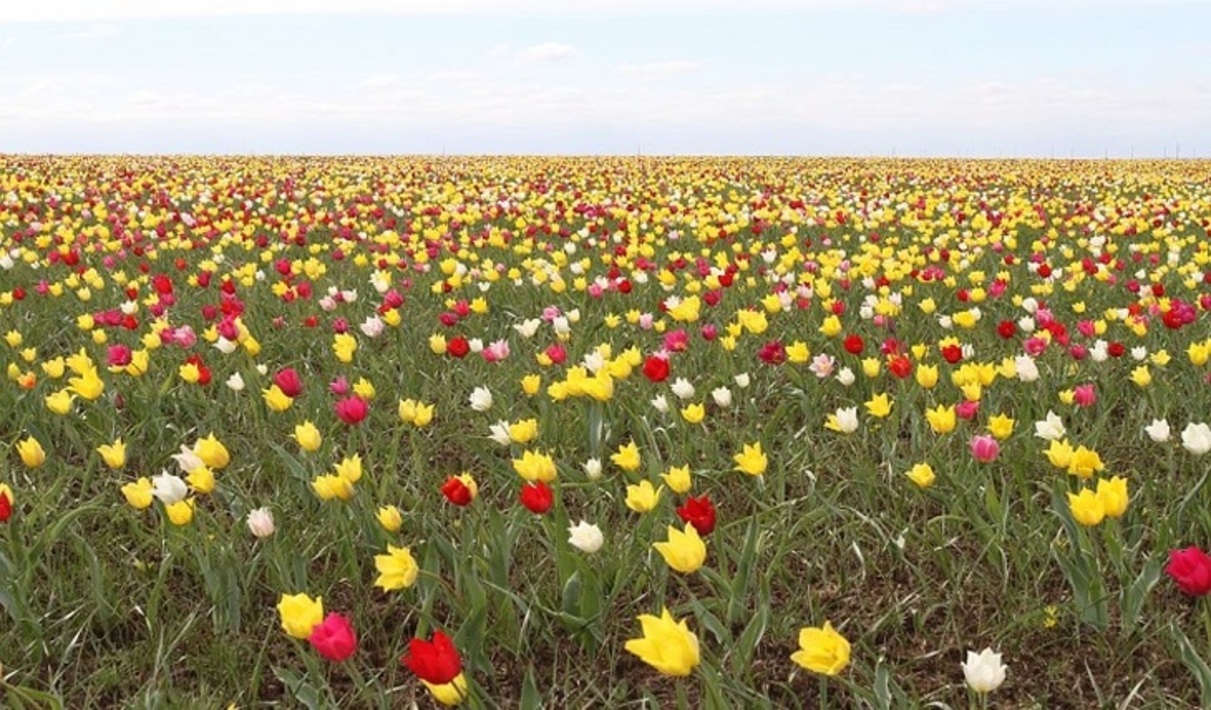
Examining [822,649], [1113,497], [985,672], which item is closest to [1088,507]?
[1113,497]

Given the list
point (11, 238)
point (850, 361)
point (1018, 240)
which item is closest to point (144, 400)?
point (850, 361)

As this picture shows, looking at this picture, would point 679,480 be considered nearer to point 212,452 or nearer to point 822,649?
point 822,649

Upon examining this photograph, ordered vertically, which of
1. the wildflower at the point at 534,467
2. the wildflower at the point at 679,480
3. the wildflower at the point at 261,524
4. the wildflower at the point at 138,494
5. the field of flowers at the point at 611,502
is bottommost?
the field of flowers at the point at 611,502

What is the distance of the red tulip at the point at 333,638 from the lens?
1.83m

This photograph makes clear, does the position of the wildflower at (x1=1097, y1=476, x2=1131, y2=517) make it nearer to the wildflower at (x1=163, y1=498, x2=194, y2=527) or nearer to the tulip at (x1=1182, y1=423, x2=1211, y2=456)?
the tulip at (x1=1182, y1=423, x2=1211, y2=456)

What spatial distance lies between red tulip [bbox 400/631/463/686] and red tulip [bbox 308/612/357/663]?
154 millimetres

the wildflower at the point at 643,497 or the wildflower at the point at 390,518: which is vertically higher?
the wildflower at the point at 643,497

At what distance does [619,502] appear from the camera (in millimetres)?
3332

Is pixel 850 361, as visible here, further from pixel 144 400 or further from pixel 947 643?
pixel 144 400

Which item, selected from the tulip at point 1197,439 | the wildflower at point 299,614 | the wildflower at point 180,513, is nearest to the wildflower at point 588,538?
the wildflower at point 299,614

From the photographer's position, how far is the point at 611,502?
3.40 metres

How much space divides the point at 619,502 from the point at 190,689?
1348 millimetres

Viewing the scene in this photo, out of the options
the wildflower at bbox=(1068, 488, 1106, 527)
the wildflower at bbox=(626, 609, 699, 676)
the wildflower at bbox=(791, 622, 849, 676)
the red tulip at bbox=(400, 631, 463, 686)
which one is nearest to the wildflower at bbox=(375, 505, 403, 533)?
the red tulip at bbox=(400, 631, 463, 686)

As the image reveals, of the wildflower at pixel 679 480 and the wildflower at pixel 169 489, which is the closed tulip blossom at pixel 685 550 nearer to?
the wildflower at pixel 679 480
